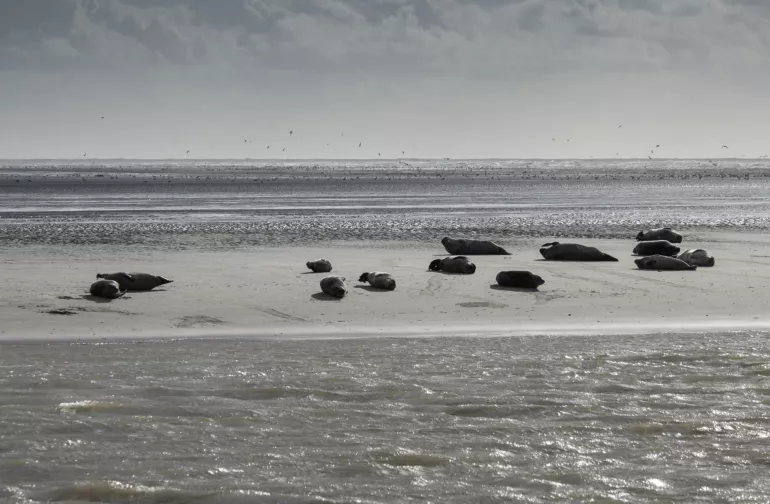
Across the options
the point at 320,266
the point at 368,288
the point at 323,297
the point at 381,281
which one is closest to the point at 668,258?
the point at 381,281

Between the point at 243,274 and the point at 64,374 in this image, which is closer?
the point at 64,374

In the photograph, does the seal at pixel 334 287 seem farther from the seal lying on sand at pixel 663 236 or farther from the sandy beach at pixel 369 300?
the seal lying on sand at pixel 663 236

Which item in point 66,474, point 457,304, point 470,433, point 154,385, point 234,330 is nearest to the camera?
point 66,474

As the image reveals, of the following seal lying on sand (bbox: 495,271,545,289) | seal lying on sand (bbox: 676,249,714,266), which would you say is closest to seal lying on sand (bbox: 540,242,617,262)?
seal lying on sand (bbox: 676,249,714,266)

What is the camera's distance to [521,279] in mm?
15805

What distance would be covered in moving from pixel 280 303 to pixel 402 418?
730 cm

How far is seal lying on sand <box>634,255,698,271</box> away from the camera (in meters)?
18.3

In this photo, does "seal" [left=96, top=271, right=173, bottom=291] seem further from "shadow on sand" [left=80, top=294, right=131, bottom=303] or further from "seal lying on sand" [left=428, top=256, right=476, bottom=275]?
"seal lying on sand" [left=428, top=256, right=476, bottom=275]

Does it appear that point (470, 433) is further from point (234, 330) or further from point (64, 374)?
point (234, 330)

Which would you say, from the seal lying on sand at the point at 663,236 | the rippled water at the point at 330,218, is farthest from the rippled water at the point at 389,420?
the rippled water at the point at 330,218

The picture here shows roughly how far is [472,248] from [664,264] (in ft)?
15.5

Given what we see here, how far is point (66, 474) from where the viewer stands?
6.03 meters

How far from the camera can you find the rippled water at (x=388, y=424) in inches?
229

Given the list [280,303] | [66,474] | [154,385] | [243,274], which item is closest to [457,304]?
[280,303]
